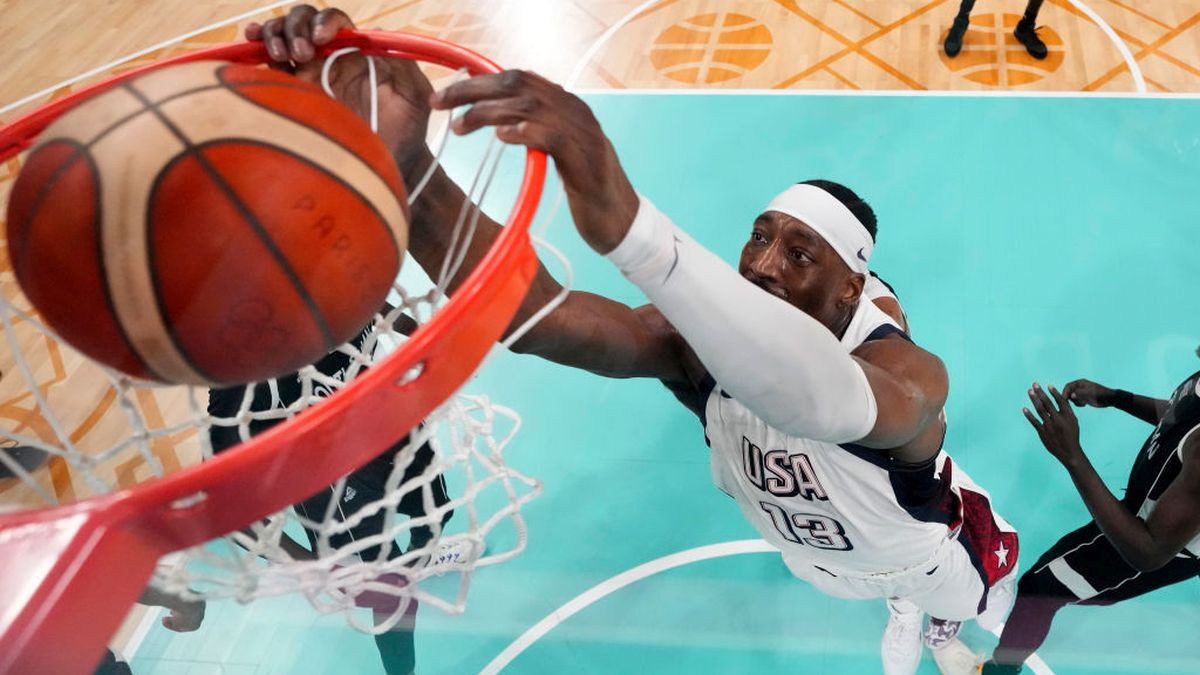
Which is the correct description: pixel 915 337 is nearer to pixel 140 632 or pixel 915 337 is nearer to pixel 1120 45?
pixel 1120 45

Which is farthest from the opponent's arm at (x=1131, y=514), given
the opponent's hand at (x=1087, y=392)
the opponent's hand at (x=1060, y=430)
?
the opponent's hand at (x=1087, y=392)

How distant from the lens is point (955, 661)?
3.02 meters

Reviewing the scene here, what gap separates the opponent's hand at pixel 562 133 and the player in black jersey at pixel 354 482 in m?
0.98

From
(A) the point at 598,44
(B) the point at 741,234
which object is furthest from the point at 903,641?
(A) the point at 598,44

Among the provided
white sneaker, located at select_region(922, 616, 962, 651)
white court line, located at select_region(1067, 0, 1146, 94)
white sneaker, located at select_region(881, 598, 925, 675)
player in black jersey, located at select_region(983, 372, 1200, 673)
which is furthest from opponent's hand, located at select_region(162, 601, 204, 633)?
white court line, located at select_region(1067, 0, 1146, 94)

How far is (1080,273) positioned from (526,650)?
2708 millimetres

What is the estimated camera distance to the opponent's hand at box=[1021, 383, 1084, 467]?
8.29ft

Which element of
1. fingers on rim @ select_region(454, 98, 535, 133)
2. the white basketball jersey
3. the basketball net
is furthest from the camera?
the white basketball jersey

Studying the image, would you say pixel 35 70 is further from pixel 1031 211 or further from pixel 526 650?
pixel 1031 211

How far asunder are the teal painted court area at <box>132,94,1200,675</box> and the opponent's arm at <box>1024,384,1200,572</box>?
83cm

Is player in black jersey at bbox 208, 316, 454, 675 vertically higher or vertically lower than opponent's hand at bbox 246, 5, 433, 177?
lower

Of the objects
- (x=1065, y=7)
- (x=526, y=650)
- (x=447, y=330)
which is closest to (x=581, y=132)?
(x=447, y=330)

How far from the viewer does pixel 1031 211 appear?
4367mm

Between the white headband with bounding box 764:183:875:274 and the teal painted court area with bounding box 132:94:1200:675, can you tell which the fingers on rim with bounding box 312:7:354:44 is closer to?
the white headband with bounding box 764:183:875:274
